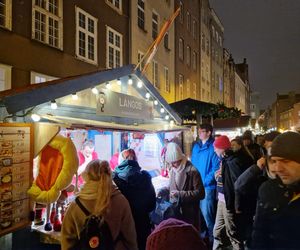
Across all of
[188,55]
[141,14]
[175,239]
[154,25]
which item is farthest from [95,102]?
[188,55]

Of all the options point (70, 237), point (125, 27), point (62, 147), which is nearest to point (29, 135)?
point (62, 147)

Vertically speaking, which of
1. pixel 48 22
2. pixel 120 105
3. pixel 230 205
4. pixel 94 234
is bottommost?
pixel 230 205

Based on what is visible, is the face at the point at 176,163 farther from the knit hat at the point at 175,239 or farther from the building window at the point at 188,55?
the building window at the point at 188,55

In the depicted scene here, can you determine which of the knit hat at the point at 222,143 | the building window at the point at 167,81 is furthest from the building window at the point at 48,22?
the building window at the point at 167,81

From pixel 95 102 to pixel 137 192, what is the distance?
83.1 inches

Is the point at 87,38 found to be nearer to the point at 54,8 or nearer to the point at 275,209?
the point at 54,8

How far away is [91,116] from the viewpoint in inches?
227

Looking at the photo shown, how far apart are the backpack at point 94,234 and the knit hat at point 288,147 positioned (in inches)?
71.5

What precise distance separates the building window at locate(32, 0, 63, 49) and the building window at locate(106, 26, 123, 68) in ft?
10.9

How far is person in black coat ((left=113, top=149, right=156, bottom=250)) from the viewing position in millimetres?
4176

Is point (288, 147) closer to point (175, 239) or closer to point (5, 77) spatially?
point (175, 239)

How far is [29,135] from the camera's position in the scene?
162 inches

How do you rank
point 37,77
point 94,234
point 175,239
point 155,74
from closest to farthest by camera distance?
point 175,239, point 94,234, point 37,77, point 155,74

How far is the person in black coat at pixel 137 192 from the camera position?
4176 millimetres
